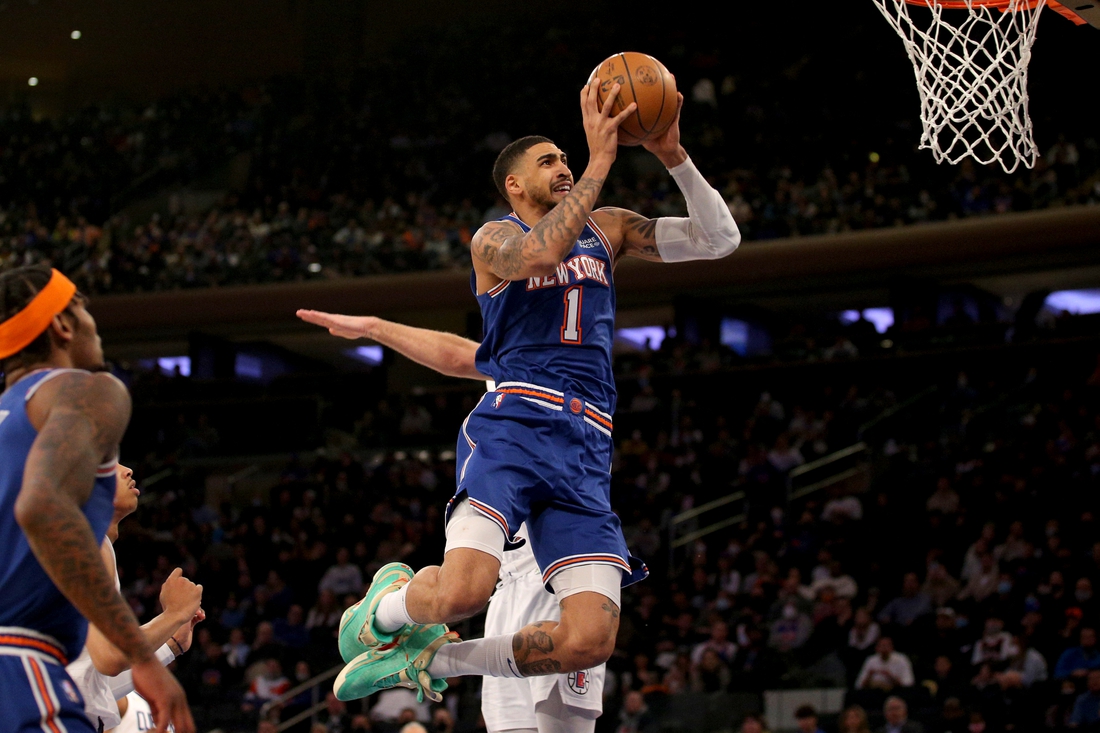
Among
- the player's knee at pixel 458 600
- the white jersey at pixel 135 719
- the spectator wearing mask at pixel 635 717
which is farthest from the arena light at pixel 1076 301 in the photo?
the white jersey at pixel 135 719

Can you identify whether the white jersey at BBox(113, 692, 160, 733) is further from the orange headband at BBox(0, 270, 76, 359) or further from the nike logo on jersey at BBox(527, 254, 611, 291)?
the orange headband at BBox(0, 270, 76, 359)

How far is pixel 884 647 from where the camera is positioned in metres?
11.3

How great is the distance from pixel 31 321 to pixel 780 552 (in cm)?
1226

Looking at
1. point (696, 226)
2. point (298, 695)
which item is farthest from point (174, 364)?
point (696, 226)

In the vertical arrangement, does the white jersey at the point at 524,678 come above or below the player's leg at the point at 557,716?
above

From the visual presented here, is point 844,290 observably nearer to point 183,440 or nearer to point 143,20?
point 183,440

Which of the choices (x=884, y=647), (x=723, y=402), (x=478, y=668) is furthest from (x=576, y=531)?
(x=723, y=402)

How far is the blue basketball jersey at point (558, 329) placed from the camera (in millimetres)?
5020

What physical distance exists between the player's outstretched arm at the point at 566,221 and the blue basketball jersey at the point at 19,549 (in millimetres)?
2016

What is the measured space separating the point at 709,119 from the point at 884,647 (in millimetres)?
13402

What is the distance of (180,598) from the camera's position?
4250 mm

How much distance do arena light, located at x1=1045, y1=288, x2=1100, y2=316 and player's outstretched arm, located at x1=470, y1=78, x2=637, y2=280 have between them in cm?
1901

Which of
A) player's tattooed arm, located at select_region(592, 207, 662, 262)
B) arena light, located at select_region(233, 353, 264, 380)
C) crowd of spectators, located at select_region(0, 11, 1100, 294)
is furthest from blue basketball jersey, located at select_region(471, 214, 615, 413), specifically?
arena light, located at select_region(233, 353, 264, 380)

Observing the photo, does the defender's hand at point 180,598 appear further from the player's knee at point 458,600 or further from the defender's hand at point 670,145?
the defender's hand at point 670,145
